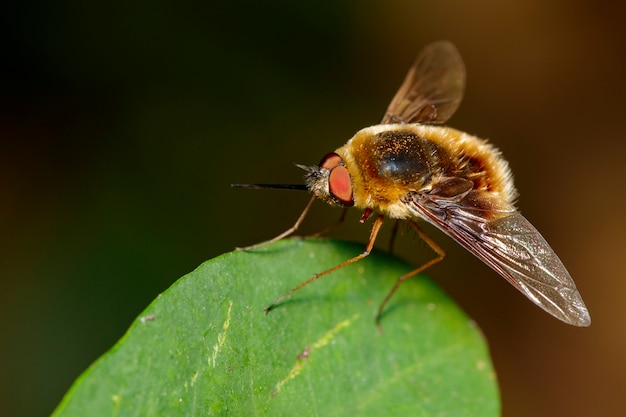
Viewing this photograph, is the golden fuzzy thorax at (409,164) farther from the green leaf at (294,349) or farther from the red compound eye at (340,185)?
the green leaf at (294,349)

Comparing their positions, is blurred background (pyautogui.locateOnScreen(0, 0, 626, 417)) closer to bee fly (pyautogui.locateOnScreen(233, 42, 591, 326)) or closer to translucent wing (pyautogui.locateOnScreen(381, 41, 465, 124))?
translucent wing (pyautogui.locateOnScreen(381, 41, 465, 124))

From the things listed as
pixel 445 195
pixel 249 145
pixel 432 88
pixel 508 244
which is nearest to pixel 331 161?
pixel 445 195

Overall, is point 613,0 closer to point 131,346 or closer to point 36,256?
point 36,256

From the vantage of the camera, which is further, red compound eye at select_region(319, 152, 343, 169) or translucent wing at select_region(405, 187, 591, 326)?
red compound eye at select_region(319, 152, 343, 169)

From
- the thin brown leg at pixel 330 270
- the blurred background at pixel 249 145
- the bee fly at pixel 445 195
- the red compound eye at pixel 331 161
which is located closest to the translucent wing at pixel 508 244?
the bee fly at pixel 445 195

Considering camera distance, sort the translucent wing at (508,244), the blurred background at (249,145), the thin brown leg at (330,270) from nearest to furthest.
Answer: the thin brown leg at (330,270) < the translucent wing at (508,244) < the blurred background at (249,145)

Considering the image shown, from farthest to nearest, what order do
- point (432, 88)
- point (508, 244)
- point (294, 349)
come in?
point (432, 88) → point (508, 244) → point (294, 349)

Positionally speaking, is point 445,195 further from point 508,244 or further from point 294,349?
point 294,349

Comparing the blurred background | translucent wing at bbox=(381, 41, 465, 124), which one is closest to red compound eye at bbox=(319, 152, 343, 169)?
translucent wing at bbox=(381, 41, 465, 124)
